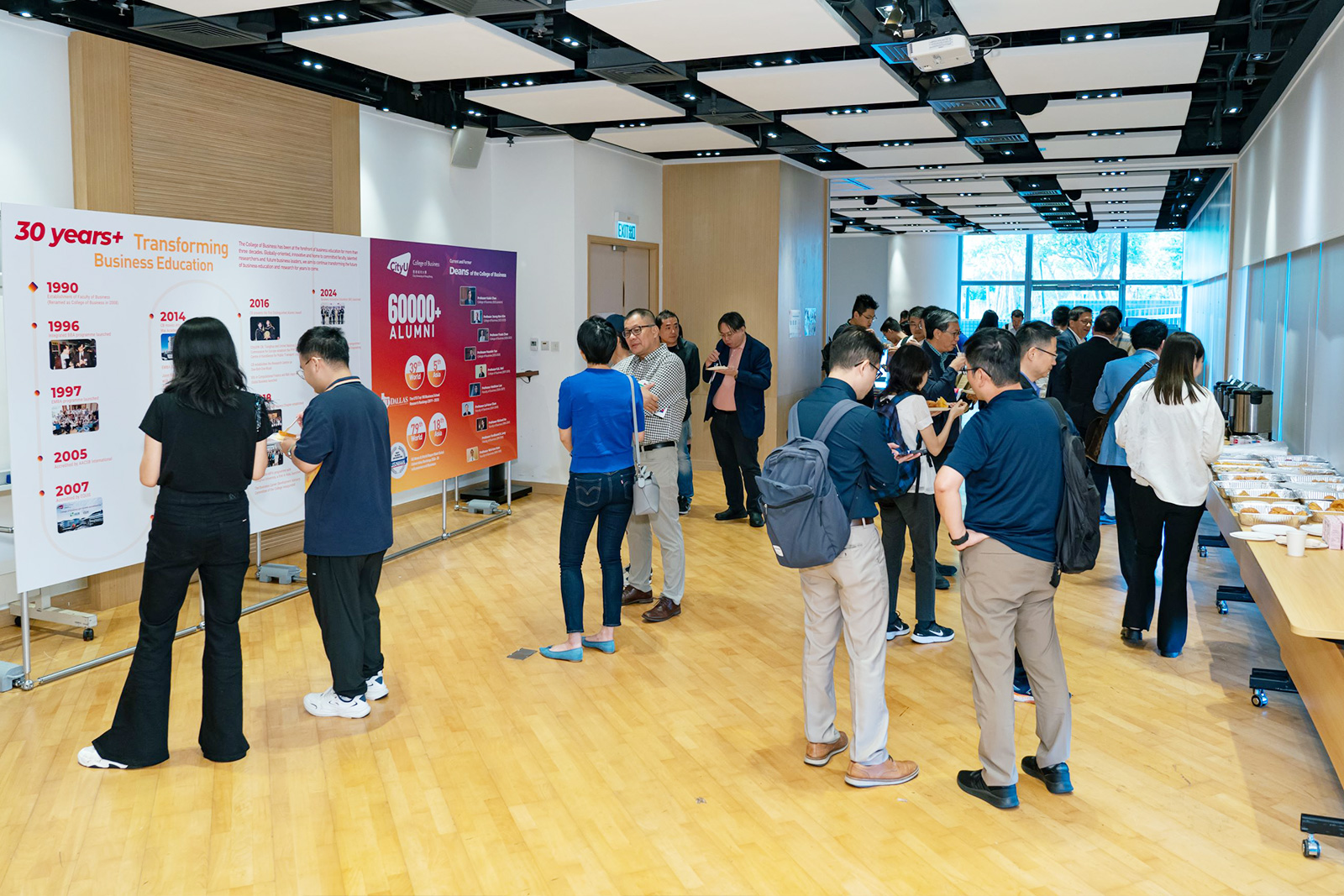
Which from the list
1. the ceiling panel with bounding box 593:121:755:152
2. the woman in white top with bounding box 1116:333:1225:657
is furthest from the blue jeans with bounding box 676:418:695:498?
the woman in white top with bounding box 1116:333:1225:657

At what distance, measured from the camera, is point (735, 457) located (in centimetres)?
878

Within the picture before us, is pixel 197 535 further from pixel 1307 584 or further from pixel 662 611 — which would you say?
pixel 1307 584

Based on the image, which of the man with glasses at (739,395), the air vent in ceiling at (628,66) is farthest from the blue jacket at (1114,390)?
the air vent in ceiling at (628,66)

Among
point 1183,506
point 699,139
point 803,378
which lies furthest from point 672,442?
point 803,378

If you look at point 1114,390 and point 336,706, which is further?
point 1114,390

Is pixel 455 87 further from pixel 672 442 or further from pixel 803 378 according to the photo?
pixel 803 378

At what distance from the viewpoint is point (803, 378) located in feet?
39.8

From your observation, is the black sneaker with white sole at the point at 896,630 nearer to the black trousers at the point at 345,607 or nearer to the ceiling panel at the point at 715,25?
the black trousers at the point at 345,607

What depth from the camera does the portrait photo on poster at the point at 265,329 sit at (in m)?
5.83

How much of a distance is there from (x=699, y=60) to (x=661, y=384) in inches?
99.6

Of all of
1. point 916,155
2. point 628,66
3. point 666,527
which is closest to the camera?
point 666,527

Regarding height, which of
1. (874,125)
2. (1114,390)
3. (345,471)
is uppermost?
(874,125)

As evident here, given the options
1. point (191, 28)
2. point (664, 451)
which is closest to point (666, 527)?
point (664, 451)

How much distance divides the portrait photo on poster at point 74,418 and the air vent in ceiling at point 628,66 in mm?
3638
